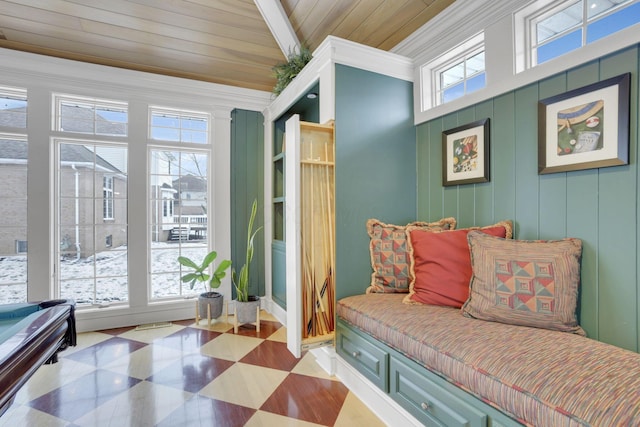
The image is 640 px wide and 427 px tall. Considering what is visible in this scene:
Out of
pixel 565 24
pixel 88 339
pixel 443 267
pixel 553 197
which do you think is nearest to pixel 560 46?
pixel 565 24

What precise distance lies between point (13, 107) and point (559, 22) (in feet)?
14.1

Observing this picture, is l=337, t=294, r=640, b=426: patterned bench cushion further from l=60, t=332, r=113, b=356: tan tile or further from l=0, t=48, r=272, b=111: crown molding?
l=0, t=48, r=272, b=111: crown molding

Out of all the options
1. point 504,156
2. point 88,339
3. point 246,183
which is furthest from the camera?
point 246,183

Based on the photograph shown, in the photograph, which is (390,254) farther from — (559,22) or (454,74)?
(559,22)

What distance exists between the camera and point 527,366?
1101mm

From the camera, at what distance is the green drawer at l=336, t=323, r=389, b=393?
171cm

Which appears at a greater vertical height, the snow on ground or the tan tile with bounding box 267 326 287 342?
the snow on ground

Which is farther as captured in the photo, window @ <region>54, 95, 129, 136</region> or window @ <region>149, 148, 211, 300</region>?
window @ <region>149, 148, 211, 300</region>

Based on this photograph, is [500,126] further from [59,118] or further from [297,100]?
[59,118]

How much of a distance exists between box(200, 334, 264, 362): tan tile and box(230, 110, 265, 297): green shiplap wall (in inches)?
32.8

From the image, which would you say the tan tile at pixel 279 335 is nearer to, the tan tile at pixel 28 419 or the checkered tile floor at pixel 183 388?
the checkered tile floor at pixel 183 388

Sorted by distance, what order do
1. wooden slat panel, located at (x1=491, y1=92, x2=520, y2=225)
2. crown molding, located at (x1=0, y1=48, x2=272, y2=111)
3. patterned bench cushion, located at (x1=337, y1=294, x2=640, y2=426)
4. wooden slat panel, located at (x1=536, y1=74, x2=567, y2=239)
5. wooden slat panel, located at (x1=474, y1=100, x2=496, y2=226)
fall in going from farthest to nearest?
crown molding, located at (x1=0, y1=48, x2=272, y2=111) < wooden slat panel, located at (x1=474, y1=100, x2=496, y2=226) < wooden slat panel, located at (x1=491, y1=92, x2=520, y2=225) < wooden slat panel, located at (x1=536, y1=74, x2=567, y2=239) < patterned bench cushion, located at (x1=337, y1=294, x2=640, y2=426)

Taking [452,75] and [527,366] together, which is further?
[452,75]

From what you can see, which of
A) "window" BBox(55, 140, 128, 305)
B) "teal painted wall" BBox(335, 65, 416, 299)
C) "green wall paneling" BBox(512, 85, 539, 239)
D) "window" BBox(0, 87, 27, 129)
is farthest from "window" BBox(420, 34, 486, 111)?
"window" BBox(0, 87, 27, 129)
